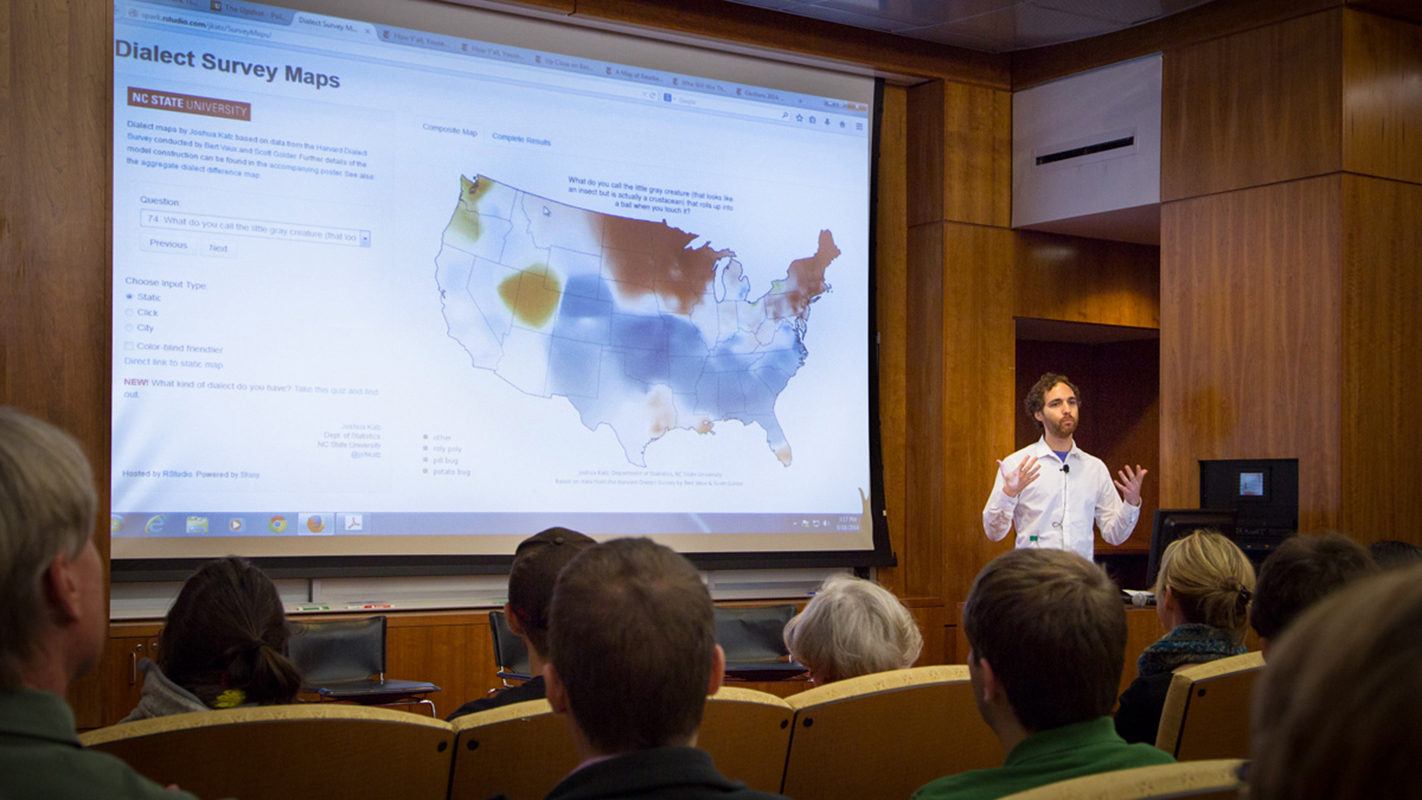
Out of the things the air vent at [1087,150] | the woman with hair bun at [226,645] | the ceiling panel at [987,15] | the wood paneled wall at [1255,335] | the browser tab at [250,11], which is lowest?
the woman with hair bun at [226,645]

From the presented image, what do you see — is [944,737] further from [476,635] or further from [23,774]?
[476,635]

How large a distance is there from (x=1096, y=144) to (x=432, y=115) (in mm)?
3274

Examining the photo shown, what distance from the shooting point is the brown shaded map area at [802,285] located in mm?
5918

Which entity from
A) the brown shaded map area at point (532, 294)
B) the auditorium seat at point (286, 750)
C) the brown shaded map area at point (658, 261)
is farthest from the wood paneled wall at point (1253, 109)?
the auditorium seat at point (286, 750)

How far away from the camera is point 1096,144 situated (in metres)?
6.27

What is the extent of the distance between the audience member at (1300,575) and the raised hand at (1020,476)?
11.1 ft

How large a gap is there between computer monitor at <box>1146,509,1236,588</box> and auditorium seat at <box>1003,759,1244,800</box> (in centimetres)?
403

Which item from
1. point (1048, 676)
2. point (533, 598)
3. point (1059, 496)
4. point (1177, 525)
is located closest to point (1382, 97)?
point (1177, 525)

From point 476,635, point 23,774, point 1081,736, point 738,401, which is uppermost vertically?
point 738,401

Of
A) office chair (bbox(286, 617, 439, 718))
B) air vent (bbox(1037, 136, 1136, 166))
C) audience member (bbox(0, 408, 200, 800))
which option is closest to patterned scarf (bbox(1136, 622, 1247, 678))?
audience member (bbox(0, 408, 200, 800))

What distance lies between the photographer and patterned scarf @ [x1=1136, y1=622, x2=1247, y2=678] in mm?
2705

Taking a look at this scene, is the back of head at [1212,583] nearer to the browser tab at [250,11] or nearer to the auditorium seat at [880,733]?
the auditorium seat at [880,733]

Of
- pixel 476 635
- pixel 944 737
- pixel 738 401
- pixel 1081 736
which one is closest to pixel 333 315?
pixel 476 635

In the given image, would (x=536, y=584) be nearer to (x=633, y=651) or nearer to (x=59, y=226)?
(x=633, y=651)
